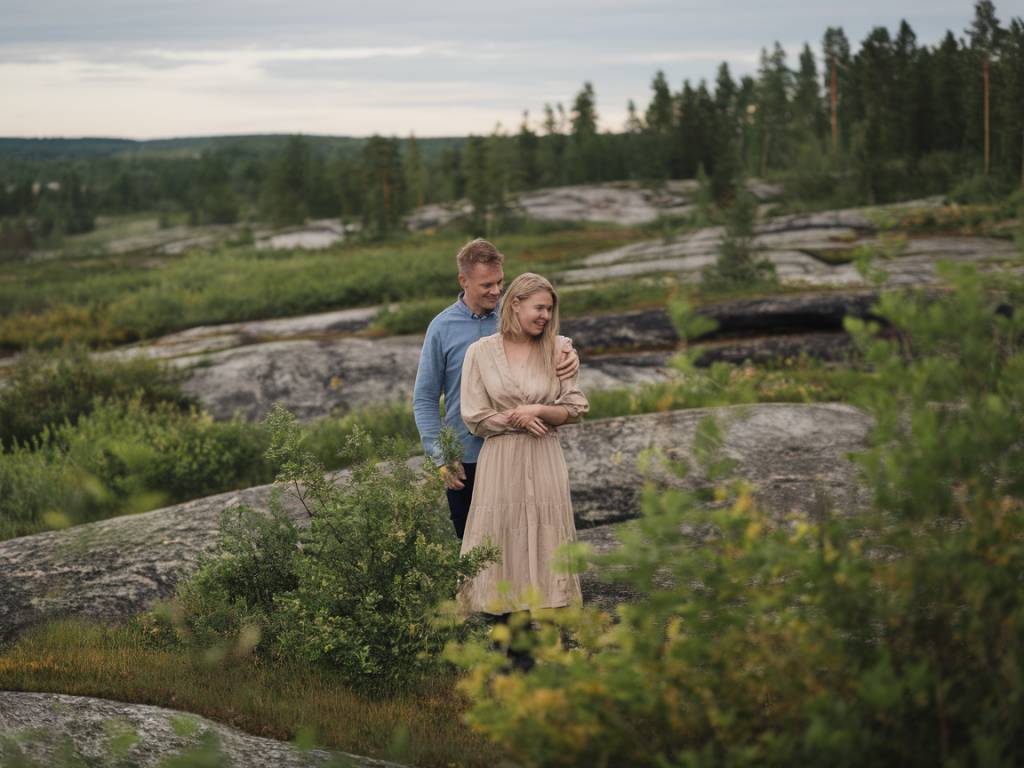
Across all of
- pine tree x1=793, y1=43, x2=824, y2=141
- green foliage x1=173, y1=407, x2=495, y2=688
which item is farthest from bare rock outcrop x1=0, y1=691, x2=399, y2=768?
pine tree x1=793, y1=43, x2=824, y2=141

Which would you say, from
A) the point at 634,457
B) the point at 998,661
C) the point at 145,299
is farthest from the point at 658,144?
the point at 998,661

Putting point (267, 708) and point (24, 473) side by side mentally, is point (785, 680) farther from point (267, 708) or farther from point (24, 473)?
point (24, 473)

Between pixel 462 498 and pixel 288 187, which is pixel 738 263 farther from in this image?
pixel 288 187

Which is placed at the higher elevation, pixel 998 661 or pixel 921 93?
pixel 921 93

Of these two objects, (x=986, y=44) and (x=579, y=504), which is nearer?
(x=579, y=504)

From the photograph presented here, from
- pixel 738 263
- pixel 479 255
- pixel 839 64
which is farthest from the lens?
pixel 839 64

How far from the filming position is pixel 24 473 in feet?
33.5

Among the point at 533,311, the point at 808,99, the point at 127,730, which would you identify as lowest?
the point at 127,730

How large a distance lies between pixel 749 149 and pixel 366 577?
102 meters

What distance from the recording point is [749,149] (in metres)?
101

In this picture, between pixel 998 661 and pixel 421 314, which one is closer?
pixel 998 661

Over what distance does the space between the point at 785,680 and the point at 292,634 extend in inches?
143

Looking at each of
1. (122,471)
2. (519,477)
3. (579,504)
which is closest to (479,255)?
(519,477)

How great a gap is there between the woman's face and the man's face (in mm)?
754
